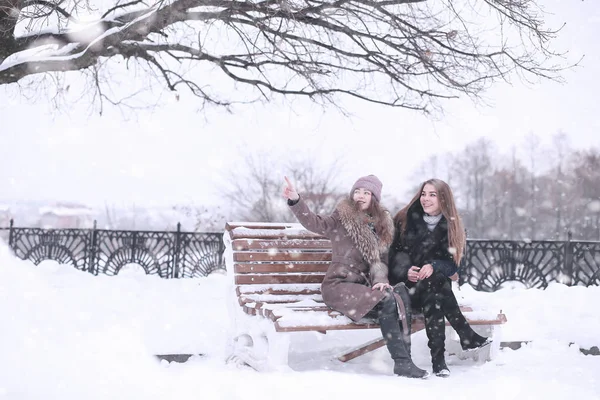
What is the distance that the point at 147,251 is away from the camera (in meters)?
15.2

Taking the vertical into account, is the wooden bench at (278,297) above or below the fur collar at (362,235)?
below

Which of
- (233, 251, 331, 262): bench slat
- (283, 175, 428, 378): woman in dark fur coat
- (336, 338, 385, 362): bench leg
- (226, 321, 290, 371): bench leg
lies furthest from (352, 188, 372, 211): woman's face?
(226, 321, 290, 371): bench leg

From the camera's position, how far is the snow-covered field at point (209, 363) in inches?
141

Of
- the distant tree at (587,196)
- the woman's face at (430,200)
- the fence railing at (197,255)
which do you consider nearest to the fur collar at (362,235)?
the woman's face at (430,200)

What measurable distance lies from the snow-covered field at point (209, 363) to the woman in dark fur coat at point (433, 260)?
0.31m

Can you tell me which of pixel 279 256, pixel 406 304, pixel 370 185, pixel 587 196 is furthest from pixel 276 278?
pixel 587 196

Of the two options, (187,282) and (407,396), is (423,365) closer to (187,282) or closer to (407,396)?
(407,396)

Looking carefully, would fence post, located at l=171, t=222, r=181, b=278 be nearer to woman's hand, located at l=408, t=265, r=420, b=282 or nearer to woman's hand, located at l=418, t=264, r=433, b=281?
woman's hand, located at l=408, t=265, r=420, b=282

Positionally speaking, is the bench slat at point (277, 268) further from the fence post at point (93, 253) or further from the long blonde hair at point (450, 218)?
the fence post at point (93, 253)

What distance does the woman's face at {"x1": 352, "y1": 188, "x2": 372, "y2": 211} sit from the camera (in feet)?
17.4

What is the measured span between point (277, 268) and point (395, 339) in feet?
4.58

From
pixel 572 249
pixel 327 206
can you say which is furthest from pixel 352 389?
pixel 327 206

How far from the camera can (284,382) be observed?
A: 159 inches

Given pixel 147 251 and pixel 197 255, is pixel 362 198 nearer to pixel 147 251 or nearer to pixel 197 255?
pixel 197 255
